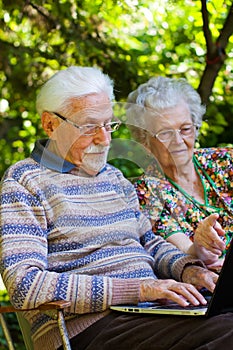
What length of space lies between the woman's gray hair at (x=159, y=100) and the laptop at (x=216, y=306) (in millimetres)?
975

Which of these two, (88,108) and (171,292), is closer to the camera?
(171,292)

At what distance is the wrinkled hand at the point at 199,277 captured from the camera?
2.62 m

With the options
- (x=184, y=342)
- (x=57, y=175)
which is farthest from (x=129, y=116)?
(x=184, y=342)

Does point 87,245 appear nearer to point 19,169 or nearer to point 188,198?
point 19,169

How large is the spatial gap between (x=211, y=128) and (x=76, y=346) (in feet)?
8.15

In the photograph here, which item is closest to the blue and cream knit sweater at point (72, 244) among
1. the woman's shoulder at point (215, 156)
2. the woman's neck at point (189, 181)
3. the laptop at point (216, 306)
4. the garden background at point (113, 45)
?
the laptop at point (216, 306)

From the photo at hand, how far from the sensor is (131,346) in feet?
7.52

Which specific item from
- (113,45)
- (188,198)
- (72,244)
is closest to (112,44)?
(113,45)

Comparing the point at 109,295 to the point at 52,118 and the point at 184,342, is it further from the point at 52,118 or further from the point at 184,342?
the point at 52,118

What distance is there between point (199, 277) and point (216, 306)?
1.46 feet

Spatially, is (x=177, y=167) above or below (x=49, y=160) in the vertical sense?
below

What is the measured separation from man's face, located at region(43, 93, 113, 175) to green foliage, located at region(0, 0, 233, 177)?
163 cm

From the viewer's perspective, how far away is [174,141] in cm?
315

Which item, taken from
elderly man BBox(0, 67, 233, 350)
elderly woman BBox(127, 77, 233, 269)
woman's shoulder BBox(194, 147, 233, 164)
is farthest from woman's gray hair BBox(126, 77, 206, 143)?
elderly man BBox(0, 67, 233, 350)
